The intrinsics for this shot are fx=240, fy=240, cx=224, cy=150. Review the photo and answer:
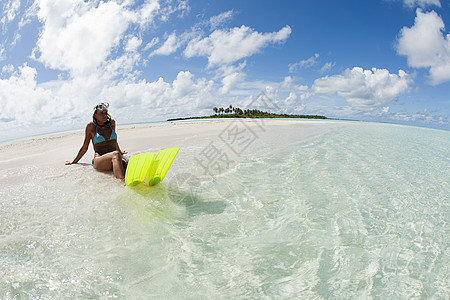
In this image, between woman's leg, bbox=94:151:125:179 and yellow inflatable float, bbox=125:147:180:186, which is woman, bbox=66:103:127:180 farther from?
yellow inflatable float, bbox=125:147:180:186

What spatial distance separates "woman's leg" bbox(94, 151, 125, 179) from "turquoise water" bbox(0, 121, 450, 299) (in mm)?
163

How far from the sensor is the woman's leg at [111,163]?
182 inches

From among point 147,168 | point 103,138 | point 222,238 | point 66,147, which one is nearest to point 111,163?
point 103,138

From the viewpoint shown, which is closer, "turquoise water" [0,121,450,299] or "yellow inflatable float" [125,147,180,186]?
"turquoise water" [0,121,450,299]

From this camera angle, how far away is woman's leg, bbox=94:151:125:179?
463 centimetres

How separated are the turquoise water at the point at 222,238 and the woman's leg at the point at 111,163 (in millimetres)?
163

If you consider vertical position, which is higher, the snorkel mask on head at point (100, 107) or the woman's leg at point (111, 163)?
the snorkel mask on head at point (100, 107)

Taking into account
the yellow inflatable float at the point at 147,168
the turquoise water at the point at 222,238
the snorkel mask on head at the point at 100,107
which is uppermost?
the snorkel mask on head at the point at 100,107

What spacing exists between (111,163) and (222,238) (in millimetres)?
3229

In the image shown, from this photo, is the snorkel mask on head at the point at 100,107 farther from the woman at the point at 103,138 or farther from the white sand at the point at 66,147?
the white sand at the point at 66,147

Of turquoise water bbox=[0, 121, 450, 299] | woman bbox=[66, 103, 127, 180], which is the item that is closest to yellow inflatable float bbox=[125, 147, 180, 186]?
turquoise water bbox=[0, 121, 450, 299]

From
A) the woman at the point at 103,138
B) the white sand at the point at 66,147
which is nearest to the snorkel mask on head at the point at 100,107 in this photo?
the woman at the point at 103,138

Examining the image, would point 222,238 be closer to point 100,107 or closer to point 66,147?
point 100,107

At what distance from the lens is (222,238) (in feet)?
9.51
